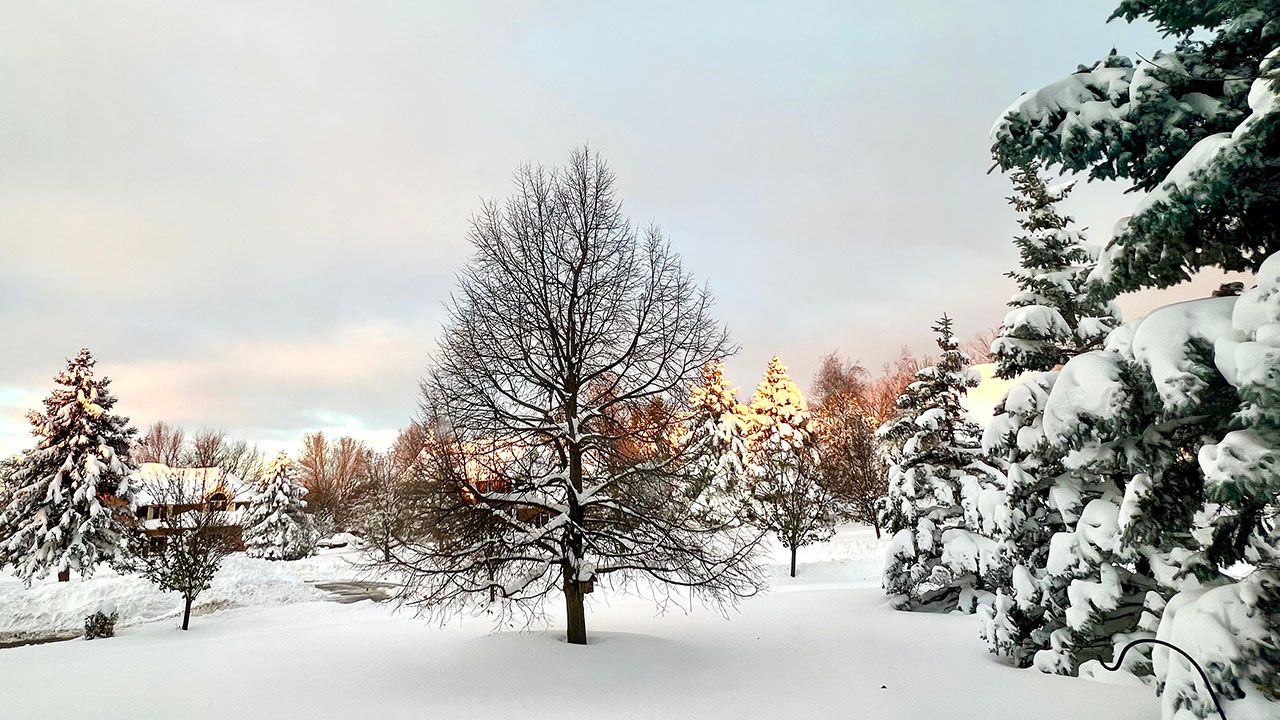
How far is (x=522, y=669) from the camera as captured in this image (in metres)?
8.90

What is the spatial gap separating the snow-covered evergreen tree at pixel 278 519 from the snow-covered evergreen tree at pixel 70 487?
10824mm

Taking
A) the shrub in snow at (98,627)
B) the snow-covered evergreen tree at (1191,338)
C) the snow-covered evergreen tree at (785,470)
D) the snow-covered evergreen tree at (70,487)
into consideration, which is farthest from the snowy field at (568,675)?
the snow-covered evergreen tree at (70,487)

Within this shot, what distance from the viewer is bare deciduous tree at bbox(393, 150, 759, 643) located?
31.3 feet

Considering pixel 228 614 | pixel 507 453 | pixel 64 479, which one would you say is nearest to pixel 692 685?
pixel 507 453

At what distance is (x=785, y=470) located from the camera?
1209 inches

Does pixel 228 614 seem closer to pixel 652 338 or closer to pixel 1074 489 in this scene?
pixel 652 338

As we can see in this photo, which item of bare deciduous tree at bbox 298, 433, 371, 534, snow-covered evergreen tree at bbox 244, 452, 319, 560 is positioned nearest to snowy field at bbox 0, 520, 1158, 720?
snow-covered evergreen tree at bbox 244, 452, 319, 560

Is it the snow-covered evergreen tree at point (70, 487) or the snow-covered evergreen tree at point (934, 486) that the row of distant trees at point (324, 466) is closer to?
the snow-covered evergreen tree at point (70, 487)

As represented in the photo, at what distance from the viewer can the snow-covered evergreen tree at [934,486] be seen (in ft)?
47.6

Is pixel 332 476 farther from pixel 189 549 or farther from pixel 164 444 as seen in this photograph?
pixel 189 549

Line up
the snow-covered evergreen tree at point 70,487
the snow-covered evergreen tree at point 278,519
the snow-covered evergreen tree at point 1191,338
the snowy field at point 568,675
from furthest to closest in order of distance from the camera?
1. the snow-covered evergreen tree at point 278,519
2. the snow-covered evergreen tree at point 70,487
3. the snowy field at point 568,675
4. the snow-covered evergreen tree at point 1191,338

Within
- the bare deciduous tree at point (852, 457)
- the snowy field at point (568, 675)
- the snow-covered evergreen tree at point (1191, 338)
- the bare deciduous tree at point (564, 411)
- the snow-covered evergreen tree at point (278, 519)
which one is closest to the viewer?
the snow-covered evergreen tree at point (1191, 338)

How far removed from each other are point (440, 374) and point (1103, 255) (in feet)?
28.0

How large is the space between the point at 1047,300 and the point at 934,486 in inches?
223
